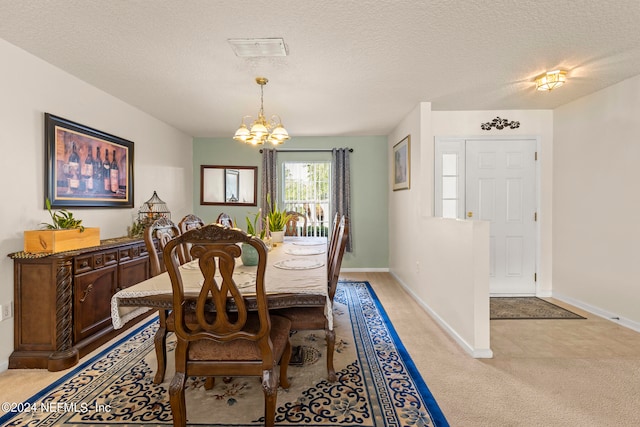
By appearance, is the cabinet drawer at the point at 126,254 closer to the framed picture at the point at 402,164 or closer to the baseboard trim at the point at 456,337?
the baseboard trim at the point at 456,337

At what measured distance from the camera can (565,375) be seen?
7.32ft

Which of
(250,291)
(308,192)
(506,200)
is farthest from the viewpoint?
(308,192)

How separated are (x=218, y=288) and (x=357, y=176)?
4371 millimetres

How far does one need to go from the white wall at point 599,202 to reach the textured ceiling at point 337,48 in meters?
0.31

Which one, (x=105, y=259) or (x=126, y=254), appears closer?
(x=105, y=259)

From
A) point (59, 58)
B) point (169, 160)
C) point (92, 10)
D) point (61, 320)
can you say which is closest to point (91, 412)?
point (61, 320)

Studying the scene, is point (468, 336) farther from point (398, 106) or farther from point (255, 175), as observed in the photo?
point (255, 175)

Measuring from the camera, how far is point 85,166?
3090mm

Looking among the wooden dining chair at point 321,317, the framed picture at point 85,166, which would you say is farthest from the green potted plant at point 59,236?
the wooden dining chair at point 321,317

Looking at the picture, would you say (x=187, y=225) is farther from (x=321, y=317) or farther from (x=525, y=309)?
(x=525, y=309)

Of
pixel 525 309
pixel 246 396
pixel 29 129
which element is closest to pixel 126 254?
pixel 29 129

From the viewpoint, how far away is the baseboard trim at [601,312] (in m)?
3.08

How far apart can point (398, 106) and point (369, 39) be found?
176 centimetres

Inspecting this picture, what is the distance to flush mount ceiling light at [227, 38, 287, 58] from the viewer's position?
231 centimetres
